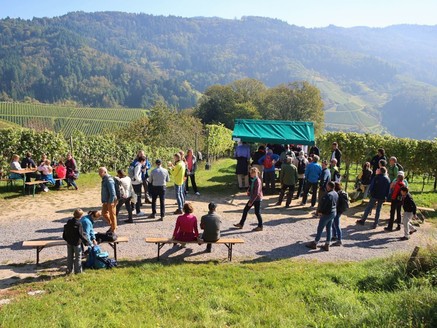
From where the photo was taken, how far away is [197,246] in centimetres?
933

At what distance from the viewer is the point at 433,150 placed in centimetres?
1648

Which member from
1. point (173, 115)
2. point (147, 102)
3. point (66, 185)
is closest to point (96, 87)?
point (147, 102)

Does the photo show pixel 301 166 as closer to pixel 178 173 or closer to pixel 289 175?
pixel 289 175

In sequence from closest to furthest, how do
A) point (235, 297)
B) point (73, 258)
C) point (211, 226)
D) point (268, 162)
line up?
point (235, 297), point (73, 258), point (211, 226), point (268, 162)

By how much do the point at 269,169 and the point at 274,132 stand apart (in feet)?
6.07

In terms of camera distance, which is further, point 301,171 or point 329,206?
point 301,171

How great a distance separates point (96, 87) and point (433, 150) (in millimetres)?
196566

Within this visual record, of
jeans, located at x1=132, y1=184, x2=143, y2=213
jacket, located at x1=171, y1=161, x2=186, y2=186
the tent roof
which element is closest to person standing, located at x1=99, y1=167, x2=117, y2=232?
jeans, located at x1=132, y1=184, x2=143, y2=213

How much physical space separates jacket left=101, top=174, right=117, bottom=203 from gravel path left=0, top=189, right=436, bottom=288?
38.1 inches

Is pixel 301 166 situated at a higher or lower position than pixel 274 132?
lower

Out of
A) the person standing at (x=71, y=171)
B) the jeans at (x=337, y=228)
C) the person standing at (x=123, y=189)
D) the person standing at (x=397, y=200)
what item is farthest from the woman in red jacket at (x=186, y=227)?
the person standing at (x=71, y=171)

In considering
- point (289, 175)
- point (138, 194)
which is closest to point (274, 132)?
point (289, 175)

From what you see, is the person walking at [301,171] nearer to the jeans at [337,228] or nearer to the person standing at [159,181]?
the jeans at [337,228]

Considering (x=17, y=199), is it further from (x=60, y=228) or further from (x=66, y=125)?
(x=66, y=125)
